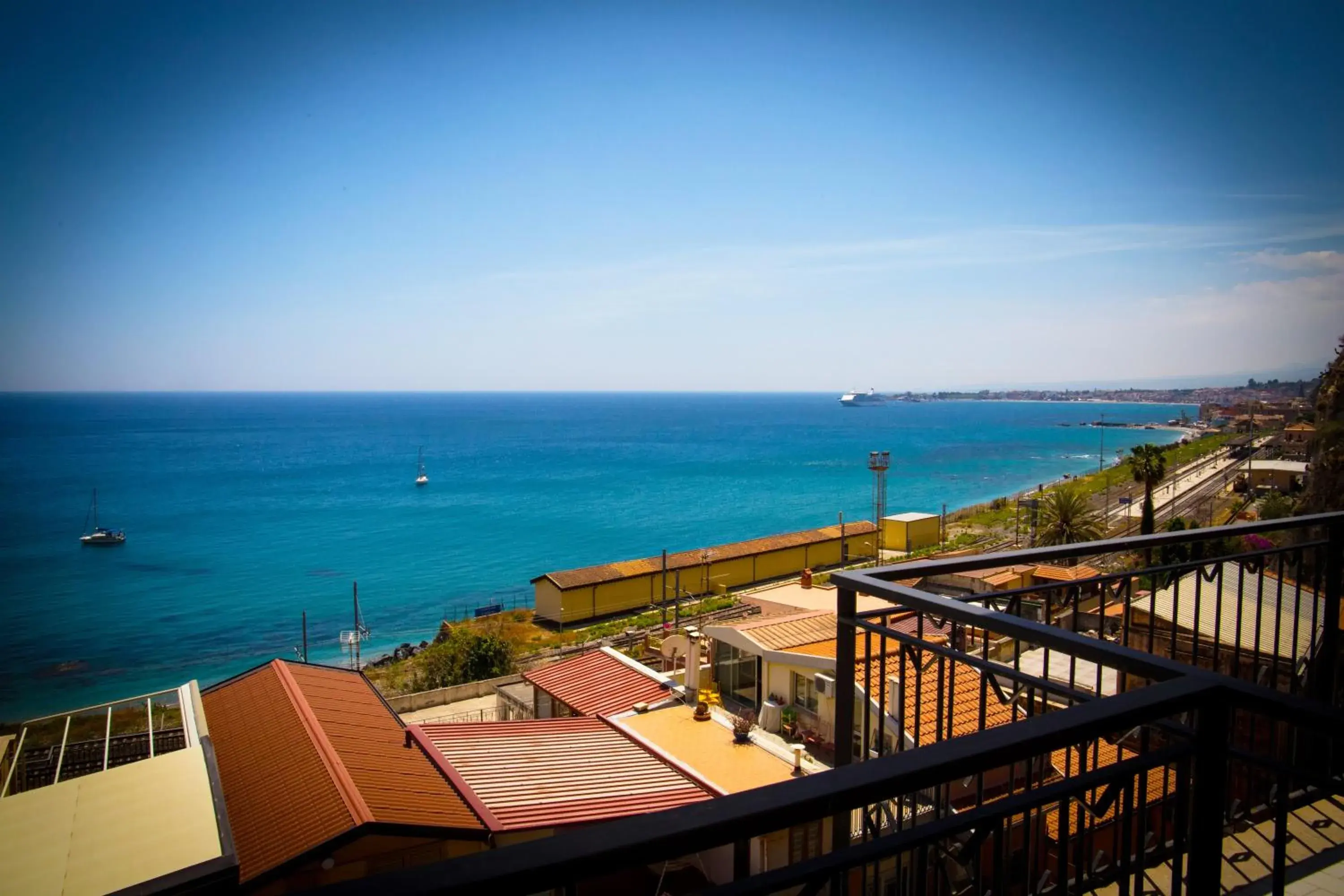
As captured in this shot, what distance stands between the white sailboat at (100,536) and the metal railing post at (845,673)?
68250mm

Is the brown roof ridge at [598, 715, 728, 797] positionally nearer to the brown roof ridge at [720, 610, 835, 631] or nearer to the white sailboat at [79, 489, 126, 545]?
the brown roof ridge at [720, 610, 835, 631]

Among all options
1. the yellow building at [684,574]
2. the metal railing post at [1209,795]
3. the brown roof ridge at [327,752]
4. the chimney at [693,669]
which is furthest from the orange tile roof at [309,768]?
the yellow building at [684,574]

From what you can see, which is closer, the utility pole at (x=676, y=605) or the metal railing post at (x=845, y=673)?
the metal railing post at (x=845, y=673)

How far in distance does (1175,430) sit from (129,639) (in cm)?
16680

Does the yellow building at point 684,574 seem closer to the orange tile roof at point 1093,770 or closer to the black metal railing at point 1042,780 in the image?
the orange tile roof at point 1093,770

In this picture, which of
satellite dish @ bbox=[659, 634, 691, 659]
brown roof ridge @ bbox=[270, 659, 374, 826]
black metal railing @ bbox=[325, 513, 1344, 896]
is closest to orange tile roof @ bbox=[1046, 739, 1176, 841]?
black metal railing @ bbox=[325, 513, 1344, 896]

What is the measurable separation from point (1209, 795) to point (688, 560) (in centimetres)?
3470

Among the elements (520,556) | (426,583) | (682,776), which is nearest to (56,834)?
(682,776)

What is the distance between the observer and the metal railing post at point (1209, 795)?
149 centimetres

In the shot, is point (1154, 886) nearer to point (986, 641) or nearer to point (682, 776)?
point (986, 641)

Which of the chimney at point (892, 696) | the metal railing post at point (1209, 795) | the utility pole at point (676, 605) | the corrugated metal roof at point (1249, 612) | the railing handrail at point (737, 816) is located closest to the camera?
the railing handrail at point (737, 816)

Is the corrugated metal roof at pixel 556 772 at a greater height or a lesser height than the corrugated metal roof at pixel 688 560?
greater

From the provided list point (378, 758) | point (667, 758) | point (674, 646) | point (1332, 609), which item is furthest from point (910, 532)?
point (1332, 609)

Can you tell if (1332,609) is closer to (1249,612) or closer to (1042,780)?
(1042,780)
